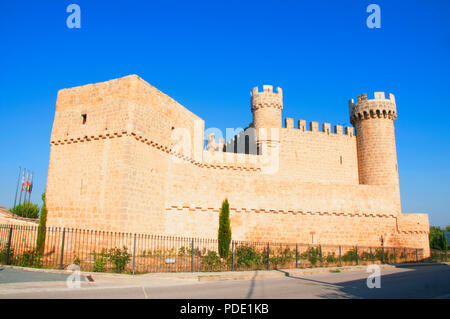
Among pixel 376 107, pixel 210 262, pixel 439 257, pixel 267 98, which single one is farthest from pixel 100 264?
pixel 376 107

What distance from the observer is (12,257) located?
1389 centimetres

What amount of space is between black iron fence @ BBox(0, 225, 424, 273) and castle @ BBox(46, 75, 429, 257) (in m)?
0.83

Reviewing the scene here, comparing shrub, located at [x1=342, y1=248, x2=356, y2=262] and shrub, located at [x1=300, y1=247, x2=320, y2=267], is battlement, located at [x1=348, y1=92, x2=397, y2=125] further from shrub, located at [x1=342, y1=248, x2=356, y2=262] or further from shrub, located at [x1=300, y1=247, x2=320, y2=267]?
shrub, located at [x1=300, y1=247, x2=320, y2=267]

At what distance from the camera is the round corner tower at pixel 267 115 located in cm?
2925

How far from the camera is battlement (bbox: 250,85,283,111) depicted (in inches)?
1168

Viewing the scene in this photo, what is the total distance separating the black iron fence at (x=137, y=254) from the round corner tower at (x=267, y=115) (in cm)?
1099

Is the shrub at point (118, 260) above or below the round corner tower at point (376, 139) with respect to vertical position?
below

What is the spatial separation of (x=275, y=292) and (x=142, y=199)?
30.0ft

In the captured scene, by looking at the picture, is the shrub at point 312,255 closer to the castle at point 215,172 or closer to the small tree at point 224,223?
the castle at point 215,172

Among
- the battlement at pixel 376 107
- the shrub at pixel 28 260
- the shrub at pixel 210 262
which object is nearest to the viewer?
the shrub at pixel 28 260

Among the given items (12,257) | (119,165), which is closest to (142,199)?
(119,165)

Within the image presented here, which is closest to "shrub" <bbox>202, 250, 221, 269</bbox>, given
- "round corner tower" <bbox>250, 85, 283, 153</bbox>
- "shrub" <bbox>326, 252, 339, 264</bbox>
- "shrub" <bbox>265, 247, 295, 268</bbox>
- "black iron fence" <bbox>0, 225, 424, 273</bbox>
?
"black iron fence" <bbox>0, 225, 424, 273</bbox>

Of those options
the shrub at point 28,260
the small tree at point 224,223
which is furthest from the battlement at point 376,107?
the shrub at point 28,260

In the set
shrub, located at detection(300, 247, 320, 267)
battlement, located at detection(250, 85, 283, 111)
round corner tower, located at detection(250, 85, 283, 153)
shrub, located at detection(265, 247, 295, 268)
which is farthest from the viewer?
battlement, located at detection(250, 85, 283, 111)
